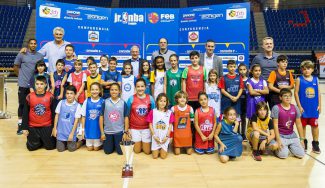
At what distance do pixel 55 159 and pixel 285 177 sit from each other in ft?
8.17

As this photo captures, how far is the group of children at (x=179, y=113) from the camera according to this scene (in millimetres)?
3674

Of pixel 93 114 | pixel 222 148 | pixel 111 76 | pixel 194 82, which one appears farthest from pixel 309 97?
pixel 93 114

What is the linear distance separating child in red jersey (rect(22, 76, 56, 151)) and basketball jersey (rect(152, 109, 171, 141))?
1.39m

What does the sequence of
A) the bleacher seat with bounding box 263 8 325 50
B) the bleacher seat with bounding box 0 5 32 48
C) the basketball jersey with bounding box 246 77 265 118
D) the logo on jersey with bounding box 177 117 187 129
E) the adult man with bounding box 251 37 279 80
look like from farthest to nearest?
the bleacher seat with bounding box 263 8 325 50
the bleacher seat with bounding box 0 5 32 48
the adult man with bounding box 251 37 279 80
the basketball jersey with bounding box 246 77 265 118
the logo on jersey with bounding box 177 117 187 129

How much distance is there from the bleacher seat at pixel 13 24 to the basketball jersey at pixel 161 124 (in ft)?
49.2

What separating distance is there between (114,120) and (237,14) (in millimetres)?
3440

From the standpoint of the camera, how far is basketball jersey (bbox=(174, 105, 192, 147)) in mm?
3756

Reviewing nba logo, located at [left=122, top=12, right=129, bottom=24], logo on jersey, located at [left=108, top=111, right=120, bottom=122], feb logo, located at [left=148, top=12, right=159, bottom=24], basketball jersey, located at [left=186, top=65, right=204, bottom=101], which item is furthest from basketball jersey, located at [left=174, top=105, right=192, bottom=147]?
nba logo, located at [left=122, top=12, right=129, bottom=24]

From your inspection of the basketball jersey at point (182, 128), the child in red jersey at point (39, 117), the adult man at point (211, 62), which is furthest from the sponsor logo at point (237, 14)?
the child in red jersey at point (39, 117)

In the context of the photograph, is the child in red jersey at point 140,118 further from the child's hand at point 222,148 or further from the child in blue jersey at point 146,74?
the child's hand at point 222,148

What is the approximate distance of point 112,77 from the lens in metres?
4.36

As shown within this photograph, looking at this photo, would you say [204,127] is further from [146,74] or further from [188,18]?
[188,18]

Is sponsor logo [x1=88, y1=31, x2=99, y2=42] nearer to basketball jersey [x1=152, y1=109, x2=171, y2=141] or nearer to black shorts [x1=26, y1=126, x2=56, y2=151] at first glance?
black shorts [x1=26, y1=126, x2=56, y2=151]

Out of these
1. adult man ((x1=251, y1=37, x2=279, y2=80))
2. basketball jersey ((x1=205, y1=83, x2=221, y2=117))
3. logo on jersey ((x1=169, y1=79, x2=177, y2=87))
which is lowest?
basketball jersey ((x1=205, y1=83, x2=221, y2=117))
